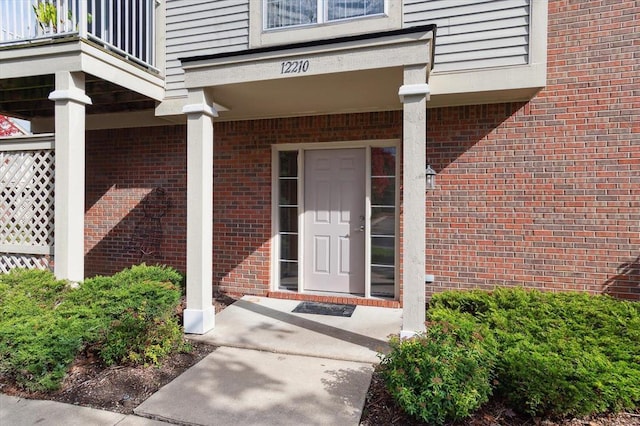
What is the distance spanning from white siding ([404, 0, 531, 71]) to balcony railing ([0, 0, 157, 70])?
3.61 meters

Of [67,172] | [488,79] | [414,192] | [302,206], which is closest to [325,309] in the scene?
[302,206]

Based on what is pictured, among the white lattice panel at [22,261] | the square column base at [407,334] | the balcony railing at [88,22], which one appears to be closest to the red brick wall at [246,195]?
the balcony railing at [88,22]

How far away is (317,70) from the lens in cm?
395

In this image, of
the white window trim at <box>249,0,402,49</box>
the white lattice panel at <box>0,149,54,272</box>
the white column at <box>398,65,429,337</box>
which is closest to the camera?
the white column at <box>398,65,429,337</box>

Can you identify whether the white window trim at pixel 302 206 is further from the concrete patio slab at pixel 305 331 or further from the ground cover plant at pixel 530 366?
the ground cover plant at pixel 530 366

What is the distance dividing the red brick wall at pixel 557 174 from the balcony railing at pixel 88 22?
4.19 meters

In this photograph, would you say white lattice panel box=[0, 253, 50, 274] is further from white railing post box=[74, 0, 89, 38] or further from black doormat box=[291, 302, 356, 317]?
black doormat box=[291, 302, 356, 317]

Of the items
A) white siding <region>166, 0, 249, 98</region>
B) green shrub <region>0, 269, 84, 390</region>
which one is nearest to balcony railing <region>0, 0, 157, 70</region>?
white siding <region>166, 0, 249, 98</region>

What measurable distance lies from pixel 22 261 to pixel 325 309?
3.99 meters

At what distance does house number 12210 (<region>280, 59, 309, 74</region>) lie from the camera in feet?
13.1

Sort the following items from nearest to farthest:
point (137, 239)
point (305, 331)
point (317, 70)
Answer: point (317, 70) → point (305, 331) → point (137, 239)

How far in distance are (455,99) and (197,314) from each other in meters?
4.03

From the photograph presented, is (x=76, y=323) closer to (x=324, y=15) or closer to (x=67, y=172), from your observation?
(x=67, y=172)

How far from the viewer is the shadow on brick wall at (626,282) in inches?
181
